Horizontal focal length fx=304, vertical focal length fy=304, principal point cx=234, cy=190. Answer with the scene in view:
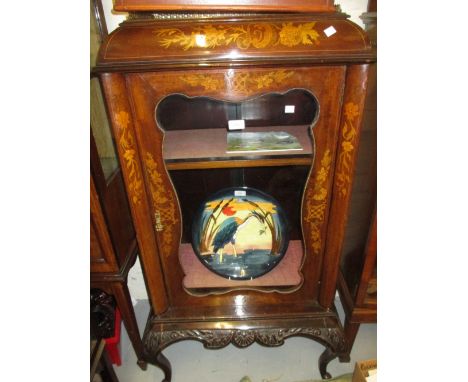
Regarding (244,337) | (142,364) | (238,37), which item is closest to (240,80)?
(238,37)

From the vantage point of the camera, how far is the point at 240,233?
42.6 inches

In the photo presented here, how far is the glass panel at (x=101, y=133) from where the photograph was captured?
93cm

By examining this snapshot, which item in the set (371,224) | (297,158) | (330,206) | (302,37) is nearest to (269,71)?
(302,37)

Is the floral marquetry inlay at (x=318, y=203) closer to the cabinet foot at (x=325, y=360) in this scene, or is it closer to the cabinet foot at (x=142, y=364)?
the cabinet foot at (x=325, y=360)

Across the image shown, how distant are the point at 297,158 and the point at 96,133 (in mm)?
615

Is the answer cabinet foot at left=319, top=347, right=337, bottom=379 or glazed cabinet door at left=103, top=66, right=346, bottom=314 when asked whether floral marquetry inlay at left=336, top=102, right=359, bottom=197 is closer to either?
glazed cabinet door at left=103, top=66, right=346, bottom=314

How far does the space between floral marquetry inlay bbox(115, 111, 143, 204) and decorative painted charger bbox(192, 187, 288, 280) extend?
0.28m

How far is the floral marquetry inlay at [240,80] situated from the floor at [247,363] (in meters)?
1.14

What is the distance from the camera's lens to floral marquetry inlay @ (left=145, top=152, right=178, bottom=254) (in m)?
0.83

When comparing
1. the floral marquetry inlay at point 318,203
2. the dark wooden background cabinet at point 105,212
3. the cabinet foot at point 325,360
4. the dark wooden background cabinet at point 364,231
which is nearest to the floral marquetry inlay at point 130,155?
the dark wooden background cabinet at point 105,212

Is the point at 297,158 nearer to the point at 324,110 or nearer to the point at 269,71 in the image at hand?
the point at 324,110

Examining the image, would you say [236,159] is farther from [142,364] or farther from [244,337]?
[142,364]

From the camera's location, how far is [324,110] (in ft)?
2.50

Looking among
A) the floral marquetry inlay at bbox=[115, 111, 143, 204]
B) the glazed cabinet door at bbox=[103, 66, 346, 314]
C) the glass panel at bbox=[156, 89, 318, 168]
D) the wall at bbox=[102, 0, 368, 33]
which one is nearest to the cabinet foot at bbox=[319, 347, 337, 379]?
the glazed cabinet door at bbox=[103, 66, 346, 314]
